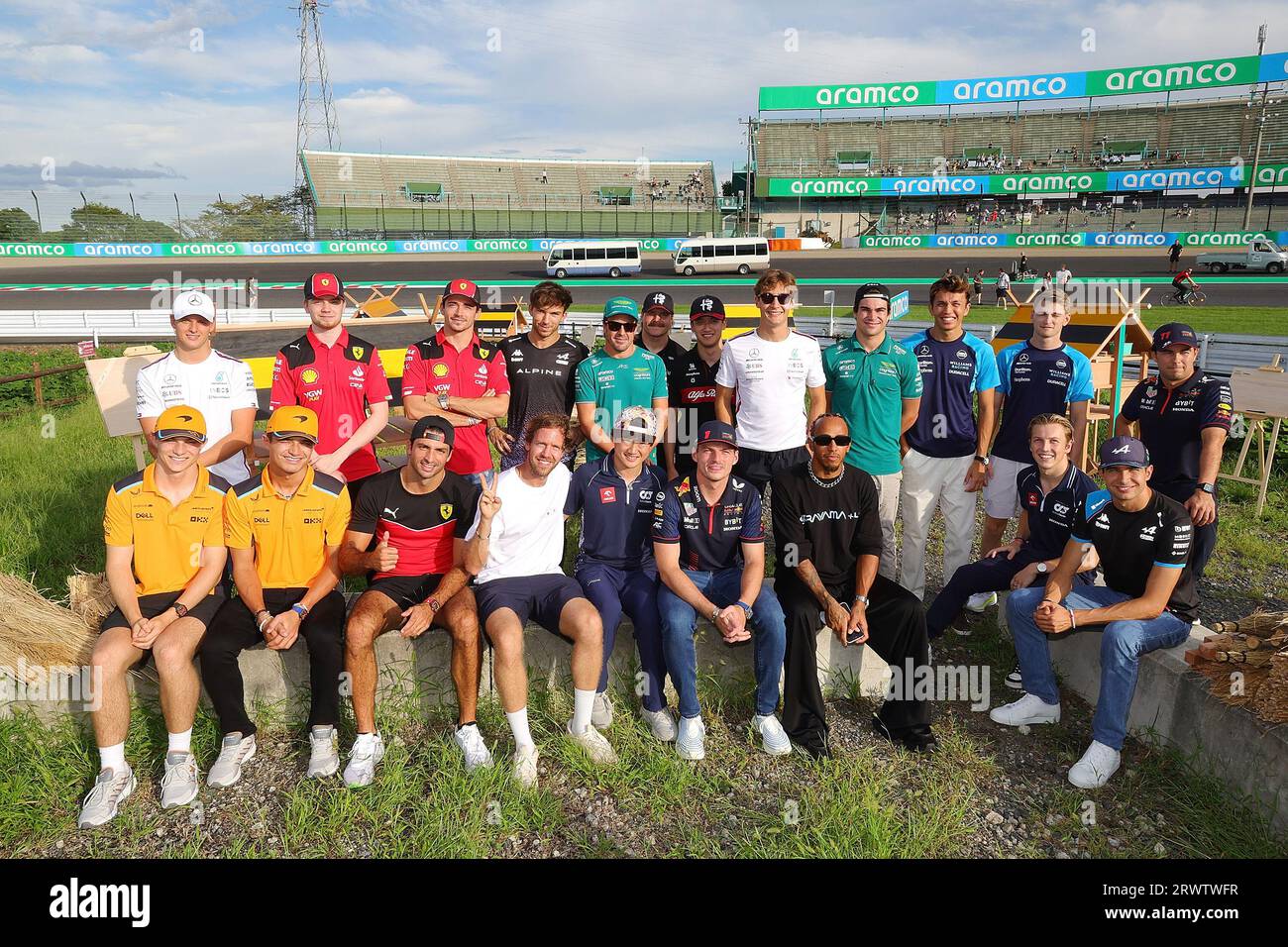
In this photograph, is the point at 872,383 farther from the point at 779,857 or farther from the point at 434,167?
the point at 434,167

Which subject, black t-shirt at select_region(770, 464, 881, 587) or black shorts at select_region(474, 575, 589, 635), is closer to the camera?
black shorts at select_region(474, 575, 589, 635)

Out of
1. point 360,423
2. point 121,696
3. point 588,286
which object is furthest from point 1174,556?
point 588,286

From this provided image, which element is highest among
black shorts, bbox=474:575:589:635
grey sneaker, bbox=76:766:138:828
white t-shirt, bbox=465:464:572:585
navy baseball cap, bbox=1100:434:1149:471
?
navy baseball cap, bbox=1100:434:1149:471

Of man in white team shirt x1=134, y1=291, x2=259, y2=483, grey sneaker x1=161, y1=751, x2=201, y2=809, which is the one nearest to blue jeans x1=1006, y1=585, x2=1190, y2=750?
grey sneaker x1=161, y1=751, x2=201, y2=809

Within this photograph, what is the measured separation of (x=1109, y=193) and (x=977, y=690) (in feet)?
186

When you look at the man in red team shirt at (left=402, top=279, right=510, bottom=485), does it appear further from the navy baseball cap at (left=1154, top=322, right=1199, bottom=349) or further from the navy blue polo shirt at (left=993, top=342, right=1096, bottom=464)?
the navy baseball cap at (left=1154, top=322, right=1199, bottom=349)

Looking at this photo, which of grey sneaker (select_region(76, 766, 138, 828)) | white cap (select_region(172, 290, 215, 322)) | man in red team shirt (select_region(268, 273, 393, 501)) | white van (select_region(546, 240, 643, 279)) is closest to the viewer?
grey sneaker (select_region(76, 766, 138, 828))

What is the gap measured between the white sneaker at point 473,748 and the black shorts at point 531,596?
0.54 meters

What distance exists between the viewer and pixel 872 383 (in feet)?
16.8

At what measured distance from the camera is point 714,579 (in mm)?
4594

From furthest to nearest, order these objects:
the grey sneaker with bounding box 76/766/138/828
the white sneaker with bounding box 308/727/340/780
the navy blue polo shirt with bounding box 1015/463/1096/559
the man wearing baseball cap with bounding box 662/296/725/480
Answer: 1. the man wearing baseball cap with bounding box 662/296/725/480
2. the navy blue polo shirt with bounding box 1015/463/1096/559
3. the white sneaker with bounding box 308/727/340/780
4. the grey sneaker with bounding box 76/766/138/828

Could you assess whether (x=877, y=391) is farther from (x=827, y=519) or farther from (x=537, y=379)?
(x=537, y=379)

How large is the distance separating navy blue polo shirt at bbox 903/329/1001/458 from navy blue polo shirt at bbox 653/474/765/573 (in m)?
1.56

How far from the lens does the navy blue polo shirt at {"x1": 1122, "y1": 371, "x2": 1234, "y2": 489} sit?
5.09 metres
